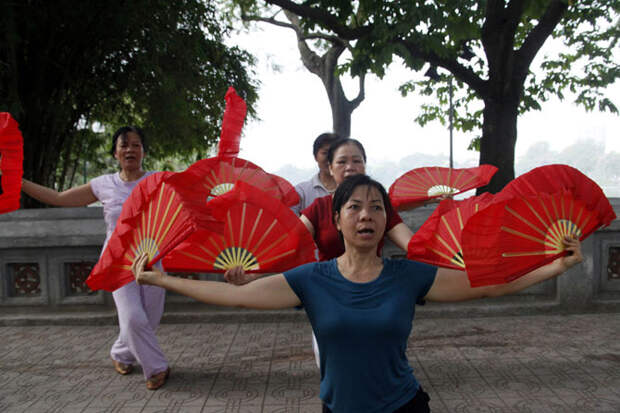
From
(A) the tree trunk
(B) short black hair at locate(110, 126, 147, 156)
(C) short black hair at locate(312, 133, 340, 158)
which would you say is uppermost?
(A) the tree trunk

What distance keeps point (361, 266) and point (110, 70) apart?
7.11m

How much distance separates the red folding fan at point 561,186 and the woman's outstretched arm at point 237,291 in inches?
32.3

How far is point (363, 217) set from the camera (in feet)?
5.59

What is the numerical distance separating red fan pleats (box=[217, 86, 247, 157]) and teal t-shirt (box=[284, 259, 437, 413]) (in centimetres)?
105

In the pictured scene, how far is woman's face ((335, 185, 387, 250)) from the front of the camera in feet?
5.60

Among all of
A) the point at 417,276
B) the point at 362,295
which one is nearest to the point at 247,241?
the point at 362,295

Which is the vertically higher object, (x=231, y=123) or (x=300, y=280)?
(x=231, y=123)

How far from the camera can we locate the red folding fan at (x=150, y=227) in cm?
181

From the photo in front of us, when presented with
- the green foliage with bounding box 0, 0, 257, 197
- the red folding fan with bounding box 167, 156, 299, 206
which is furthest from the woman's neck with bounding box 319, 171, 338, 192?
the green foliage with bounding box 0, 0, 257, 197

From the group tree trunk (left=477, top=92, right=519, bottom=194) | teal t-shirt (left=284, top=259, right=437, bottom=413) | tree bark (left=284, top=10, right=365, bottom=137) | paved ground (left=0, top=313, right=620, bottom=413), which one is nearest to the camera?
teal t-shirt (left=284, top=259, right=437, bottom=413)

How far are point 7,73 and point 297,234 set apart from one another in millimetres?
5788

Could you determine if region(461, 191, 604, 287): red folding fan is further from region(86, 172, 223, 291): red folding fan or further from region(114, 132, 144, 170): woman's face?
region(114, 132, 144, 170): woman's face

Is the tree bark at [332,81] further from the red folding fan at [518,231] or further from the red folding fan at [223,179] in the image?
the red folding fan at [518,231]

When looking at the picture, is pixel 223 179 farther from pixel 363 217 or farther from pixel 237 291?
pixel 363 217
